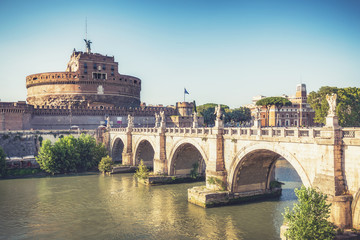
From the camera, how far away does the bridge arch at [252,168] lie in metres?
24.6

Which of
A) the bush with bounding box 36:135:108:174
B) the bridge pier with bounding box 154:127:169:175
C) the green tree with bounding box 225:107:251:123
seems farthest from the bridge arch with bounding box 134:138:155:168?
the green tree with bounding box 225:107:251:123

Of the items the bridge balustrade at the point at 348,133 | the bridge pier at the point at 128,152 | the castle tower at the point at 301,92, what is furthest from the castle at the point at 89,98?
the bridge balustrade at the point at 348,133

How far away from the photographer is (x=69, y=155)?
155 feet

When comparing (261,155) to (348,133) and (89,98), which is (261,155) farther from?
(89,98)

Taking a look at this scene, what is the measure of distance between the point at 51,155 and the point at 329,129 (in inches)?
1550

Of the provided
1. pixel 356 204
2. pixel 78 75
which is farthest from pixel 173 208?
pixel 78 75

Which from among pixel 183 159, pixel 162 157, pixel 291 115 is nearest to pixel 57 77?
pixel 162 157

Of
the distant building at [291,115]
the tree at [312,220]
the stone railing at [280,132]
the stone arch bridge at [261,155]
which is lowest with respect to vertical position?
the tree at [312,220]

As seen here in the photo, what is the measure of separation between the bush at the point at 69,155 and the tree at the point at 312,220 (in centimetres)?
3749

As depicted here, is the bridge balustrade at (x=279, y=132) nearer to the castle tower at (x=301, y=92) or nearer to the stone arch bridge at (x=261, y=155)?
the stone arch bridge at (x=261, y=155)

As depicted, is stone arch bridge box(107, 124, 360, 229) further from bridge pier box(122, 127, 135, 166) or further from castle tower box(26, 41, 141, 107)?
castle tower box(26, 41, 141, 107)

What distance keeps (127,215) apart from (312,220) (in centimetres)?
1521

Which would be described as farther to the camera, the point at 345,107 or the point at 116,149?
the point at 116,149

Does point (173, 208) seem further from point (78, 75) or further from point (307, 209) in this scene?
point (78, 75)
